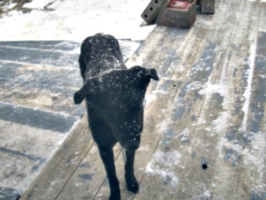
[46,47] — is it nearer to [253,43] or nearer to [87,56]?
[87,56]

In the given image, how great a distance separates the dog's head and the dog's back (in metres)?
0.44

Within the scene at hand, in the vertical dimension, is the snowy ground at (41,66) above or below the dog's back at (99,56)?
below

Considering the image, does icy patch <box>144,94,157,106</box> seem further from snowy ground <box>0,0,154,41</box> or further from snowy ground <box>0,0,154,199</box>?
snowy ground <box>0,0,154,41</box>

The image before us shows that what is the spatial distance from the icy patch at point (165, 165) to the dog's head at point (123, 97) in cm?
97

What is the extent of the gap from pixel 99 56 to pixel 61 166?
126cm

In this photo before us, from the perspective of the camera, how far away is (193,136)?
3932mm

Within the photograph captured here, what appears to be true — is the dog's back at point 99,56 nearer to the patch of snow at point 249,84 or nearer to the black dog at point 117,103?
the black dog at point 117,103

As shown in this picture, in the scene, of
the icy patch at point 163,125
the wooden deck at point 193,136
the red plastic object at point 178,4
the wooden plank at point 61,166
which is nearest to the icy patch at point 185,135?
the wooden deck at point 193,136

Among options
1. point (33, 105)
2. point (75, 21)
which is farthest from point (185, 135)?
point (75, 21)

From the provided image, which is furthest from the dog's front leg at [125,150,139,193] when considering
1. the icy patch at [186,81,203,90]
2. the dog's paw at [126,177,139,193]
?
the icy patch at [186,81,203,90]

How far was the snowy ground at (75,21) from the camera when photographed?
6680 mm

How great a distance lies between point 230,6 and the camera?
7359 mm

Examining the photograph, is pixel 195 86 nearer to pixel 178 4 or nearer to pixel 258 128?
pixel 258 128

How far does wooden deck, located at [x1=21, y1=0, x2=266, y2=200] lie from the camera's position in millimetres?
3332
